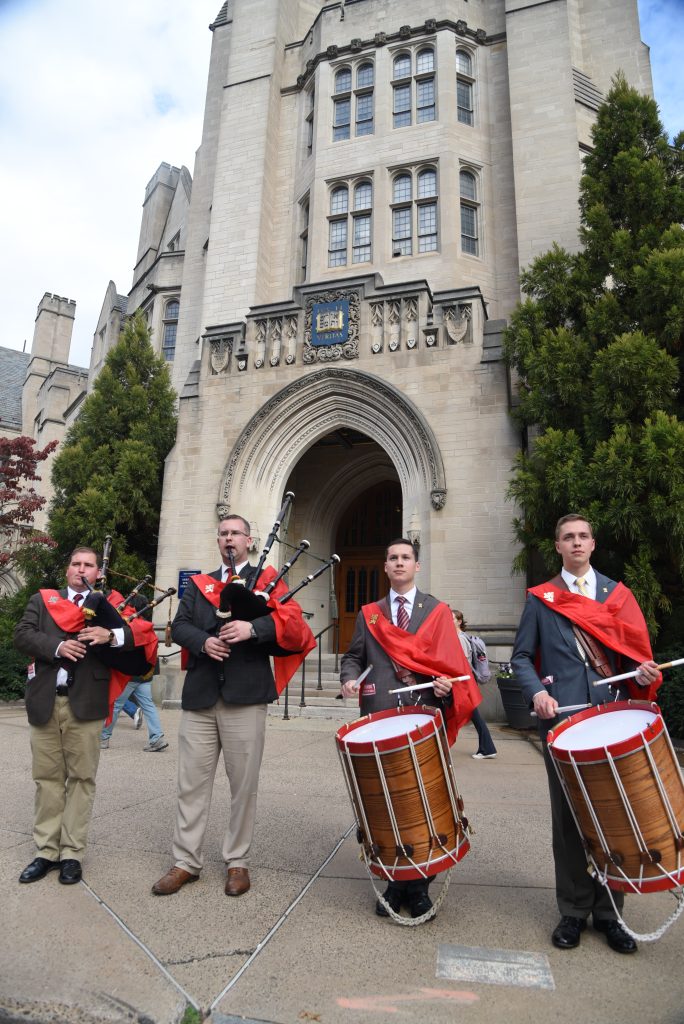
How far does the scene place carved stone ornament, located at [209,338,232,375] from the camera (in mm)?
14094

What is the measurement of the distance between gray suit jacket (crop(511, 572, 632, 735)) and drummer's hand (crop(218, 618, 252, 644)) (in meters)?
1.39

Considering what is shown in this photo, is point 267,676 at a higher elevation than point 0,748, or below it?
higher

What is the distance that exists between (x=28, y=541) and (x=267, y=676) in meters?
11.7

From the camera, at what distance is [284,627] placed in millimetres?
3602

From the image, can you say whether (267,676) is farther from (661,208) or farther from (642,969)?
(661,208)

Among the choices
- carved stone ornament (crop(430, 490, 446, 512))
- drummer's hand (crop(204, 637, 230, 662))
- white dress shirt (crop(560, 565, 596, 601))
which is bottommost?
drummer's hand (crop(204, 637, 230, 662))

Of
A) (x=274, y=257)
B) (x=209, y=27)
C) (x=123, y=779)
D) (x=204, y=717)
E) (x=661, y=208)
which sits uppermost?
(x=209, y=27)

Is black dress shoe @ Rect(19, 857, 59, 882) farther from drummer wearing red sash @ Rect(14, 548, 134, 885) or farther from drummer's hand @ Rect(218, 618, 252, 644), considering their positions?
drummer's hand @ Rect(218, 618, 252, 644)

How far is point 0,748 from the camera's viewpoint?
286 inches

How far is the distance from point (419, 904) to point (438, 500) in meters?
8.87

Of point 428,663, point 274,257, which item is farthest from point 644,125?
point 428,663

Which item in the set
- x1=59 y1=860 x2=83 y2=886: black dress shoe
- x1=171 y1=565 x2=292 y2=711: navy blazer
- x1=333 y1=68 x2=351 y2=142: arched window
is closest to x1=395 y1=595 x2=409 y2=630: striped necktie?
x1=171 y1=565 x2=292 y2=711: navy blazer

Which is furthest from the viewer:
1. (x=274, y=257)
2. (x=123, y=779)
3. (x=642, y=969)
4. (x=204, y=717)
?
(x=274, y=257)

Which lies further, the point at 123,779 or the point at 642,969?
the point at 123,779
